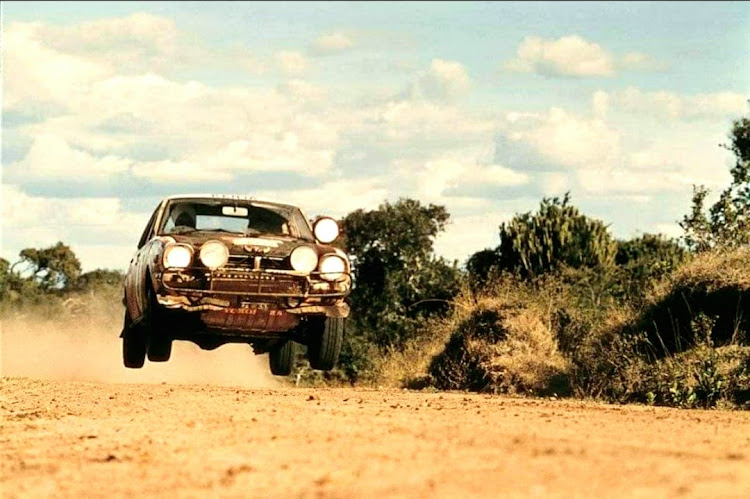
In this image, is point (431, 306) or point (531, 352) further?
point (431, 306)

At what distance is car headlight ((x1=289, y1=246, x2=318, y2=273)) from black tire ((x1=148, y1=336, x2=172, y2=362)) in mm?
1759

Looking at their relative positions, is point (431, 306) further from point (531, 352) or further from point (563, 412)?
point (563, 412)

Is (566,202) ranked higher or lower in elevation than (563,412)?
higher

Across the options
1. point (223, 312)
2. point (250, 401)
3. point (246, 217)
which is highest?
point (246, 217)

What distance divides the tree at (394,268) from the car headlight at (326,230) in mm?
25521

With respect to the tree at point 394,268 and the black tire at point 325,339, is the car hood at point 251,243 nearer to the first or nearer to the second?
the black tire at point 325,339

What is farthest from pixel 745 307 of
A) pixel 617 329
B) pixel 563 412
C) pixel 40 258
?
pixel 40 258

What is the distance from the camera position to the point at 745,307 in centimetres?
1650

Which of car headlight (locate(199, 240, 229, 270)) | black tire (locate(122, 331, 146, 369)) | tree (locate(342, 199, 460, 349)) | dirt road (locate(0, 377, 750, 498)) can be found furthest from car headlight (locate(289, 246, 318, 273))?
tree (locate(342, 199, 460, 349))

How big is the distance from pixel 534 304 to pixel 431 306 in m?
23.0

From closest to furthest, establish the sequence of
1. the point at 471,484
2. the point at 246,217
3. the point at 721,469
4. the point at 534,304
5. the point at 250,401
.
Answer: the point at 471,484 → the point at 721,469 → the point at 250,401 → the point at 246,217 → the point at 534,304

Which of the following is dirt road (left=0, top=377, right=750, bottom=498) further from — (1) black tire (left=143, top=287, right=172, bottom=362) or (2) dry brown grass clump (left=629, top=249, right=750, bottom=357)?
(2) dry brown grass clump (left=629, top=249, right=750, bottom=357)

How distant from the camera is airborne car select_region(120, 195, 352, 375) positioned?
13734 millimetres

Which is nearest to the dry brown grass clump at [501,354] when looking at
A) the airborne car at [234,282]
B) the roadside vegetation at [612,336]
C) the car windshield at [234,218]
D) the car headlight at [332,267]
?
the roadside vegetation at [612,336]
